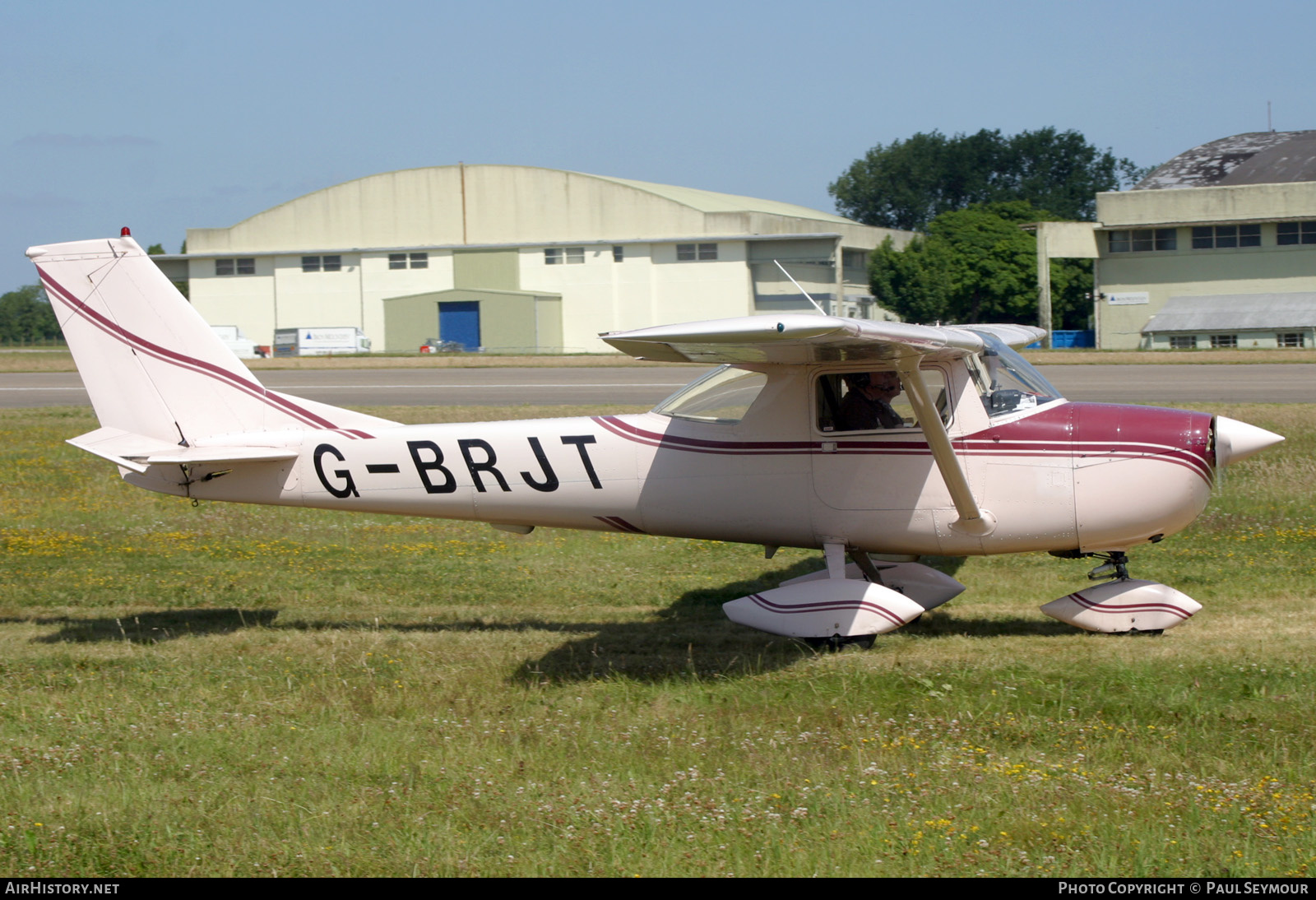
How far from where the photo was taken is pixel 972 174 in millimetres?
117062

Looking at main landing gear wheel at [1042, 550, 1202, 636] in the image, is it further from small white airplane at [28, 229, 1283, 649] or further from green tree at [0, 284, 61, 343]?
green tree at [0, 284, 61, 343]

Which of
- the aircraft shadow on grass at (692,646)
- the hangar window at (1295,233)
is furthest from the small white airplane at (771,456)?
the hangar window at (1295,233)

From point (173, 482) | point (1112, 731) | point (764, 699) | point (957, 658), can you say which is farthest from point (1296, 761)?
point (173, 482)

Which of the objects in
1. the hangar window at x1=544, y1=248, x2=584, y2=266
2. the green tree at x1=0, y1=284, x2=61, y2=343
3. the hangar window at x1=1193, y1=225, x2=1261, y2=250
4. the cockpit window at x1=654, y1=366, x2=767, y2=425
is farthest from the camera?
the green tree at x1=0, y1=284, x2=61, y2=343

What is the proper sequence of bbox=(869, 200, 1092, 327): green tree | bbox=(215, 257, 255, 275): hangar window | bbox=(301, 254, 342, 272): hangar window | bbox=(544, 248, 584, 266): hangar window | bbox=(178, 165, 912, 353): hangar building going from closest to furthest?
bbox=(178, 165, 912, 353): hangar building → bbox=(544, 248, 584, 266): hangar window → bbox=(301, 254, 342, 272): hangar window → bbox=(215, 257, 255, 275): hangar window → bbox=(869, 200, 1092, 327): green tree

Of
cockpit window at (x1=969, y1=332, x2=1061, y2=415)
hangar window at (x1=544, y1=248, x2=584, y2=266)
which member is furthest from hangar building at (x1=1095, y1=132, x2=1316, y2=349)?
cockpit window at (x1=969, y1=332, x2=1061, y2=415)

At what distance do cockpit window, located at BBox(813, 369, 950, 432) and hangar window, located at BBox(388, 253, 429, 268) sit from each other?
2152 inches

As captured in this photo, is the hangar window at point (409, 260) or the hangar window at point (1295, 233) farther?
the hangar window at point (409, 260)

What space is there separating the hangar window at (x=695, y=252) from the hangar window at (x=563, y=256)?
16.7 feet

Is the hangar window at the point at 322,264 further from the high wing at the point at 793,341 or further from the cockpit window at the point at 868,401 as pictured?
the high wing at the point at 793,341

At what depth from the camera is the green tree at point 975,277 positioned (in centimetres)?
6606

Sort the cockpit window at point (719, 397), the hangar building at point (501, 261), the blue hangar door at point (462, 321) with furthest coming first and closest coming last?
the blue hangar door at point (462, 321), the hangar building at point (501, 261), the cockpit window at point (719, 397)

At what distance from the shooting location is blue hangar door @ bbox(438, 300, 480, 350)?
58781 millimetres

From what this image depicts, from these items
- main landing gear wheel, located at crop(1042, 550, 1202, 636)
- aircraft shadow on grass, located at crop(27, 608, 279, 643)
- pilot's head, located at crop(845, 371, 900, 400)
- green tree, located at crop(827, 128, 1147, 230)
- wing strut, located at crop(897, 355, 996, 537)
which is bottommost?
aircraft shadow on grass, located at crop(27, 608, 279, 643)
